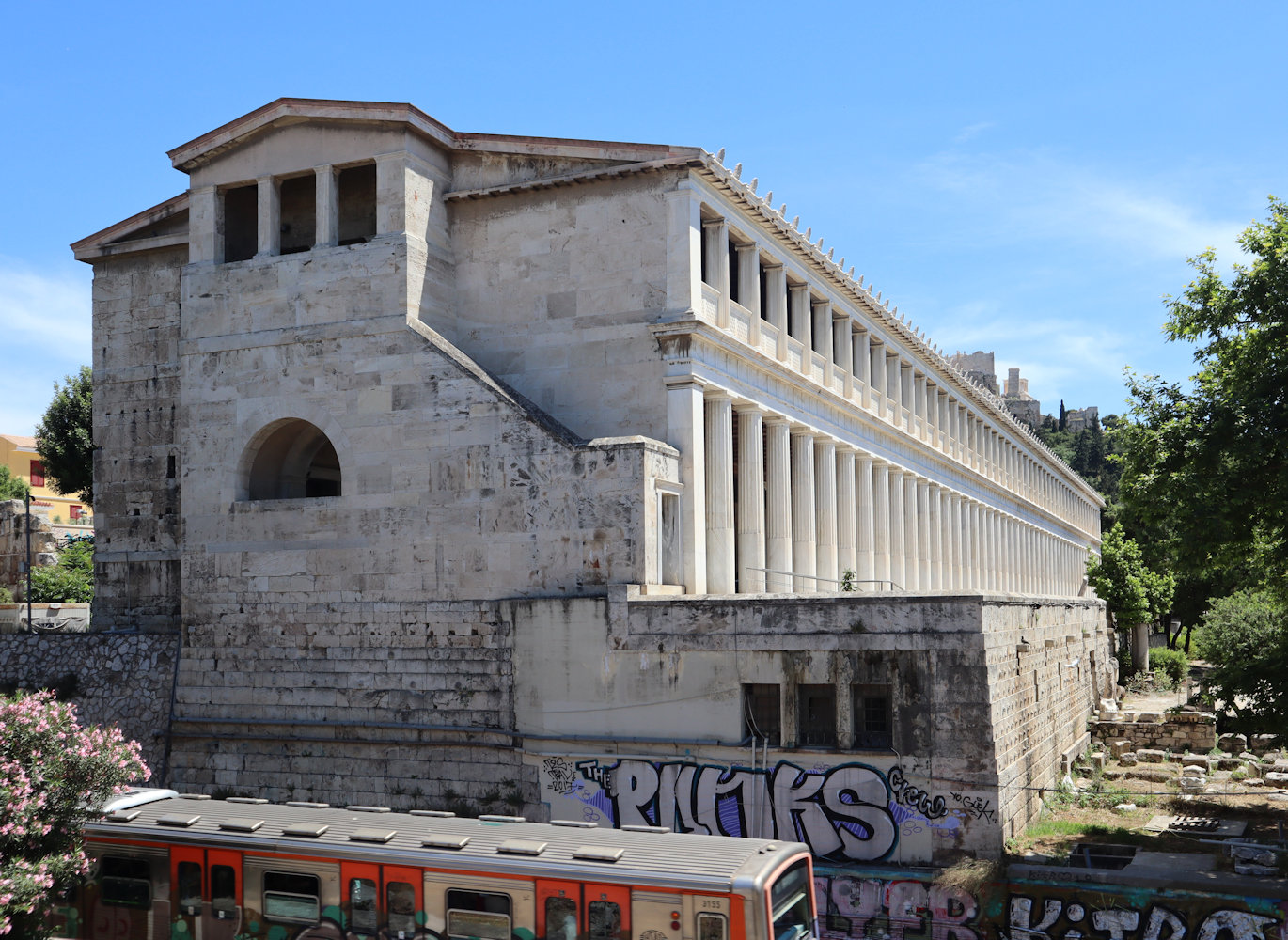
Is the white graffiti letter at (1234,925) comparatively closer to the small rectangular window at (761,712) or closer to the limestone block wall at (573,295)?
the small rectangular window at (761,712)

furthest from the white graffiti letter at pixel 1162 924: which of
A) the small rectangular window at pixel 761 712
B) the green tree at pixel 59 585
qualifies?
the green tree at pixel 59 585

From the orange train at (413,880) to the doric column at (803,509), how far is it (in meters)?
20.1

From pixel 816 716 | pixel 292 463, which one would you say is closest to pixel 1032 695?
pixel 816 716

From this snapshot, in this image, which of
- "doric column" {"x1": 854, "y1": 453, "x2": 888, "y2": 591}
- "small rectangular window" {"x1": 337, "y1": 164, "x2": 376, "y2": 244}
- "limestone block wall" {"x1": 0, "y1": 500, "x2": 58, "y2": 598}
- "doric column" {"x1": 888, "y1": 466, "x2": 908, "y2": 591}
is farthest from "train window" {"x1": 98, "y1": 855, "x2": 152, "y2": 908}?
"limestone block wall" {"x1": 0, "y1": 500, "x2": 58, "y2": 598}

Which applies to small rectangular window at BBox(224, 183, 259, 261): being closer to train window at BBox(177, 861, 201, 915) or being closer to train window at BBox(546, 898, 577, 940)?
train window at BBox(177, 861, 201, 915)

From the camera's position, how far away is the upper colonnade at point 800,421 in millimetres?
29078

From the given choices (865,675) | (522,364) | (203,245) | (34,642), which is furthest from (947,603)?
(34,642)

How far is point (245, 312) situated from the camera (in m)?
31.0

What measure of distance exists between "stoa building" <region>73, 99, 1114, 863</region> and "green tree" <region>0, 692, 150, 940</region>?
33.4ft

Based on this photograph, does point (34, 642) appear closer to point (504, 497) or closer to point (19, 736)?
point (504, 497)

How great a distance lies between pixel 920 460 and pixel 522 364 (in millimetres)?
23919

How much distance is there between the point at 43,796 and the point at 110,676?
16209mm

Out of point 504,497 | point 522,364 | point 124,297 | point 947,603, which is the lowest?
point 947,603

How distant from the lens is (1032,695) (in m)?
26.5
